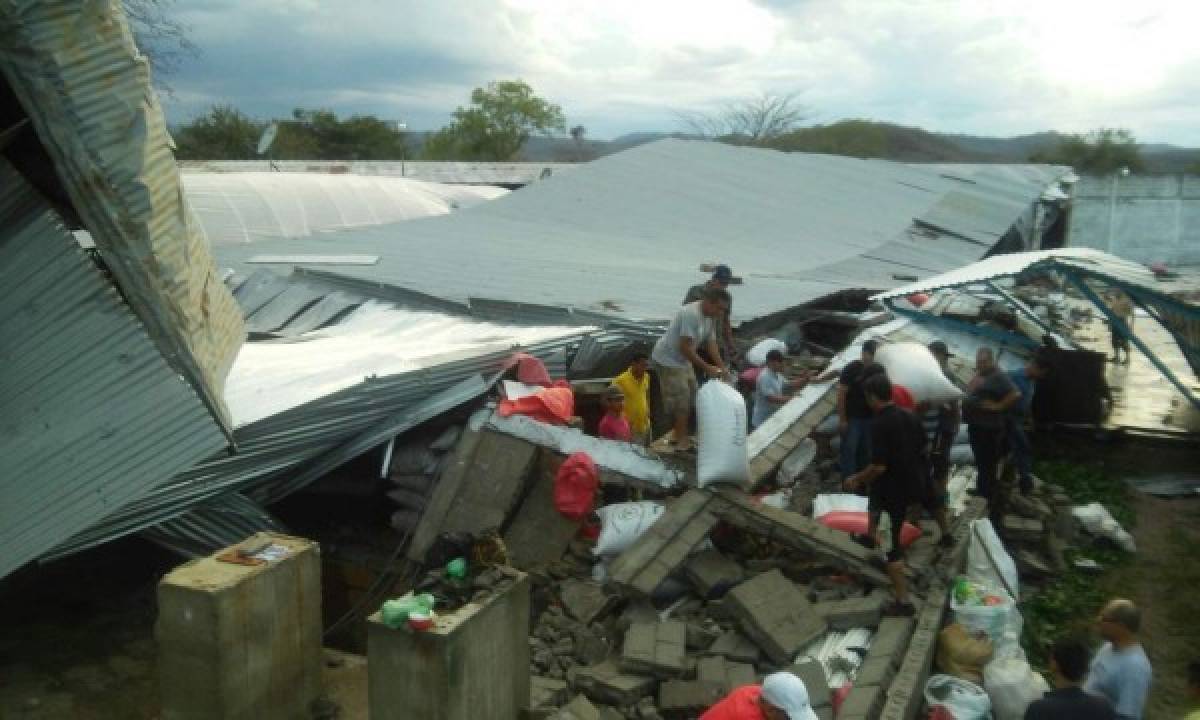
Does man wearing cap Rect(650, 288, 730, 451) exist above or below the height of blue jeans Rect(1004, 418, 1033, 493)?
above

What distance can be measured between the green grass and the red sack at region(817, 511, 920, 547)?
3.27 ft

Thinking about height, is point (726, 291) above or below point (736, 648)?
above

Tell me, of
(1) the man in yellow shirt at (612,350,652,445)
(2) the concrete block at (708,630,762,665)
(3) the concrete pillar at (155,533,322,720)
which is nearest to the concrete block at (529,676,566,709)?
(2) the concrete block at (708,630,762,665)

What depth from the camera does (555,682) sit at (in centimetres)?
550

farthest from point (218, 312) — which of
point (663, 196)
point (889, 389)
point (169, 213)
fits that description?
point (663, 196)

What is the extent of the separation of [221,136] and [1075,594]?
48.3 m

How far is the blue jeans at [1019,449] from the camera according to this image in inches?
336

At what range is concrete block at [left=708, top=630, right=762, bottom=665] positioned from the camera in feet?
18.0

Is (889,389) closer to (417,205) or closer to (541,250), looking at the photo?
(541,250)

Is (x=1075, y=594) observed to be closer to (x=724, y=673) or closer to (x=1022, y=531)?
(x=1022, y=531)

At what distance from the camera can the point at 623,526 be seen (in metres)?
6.49

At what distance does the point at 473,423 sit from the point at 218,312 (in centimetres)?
206

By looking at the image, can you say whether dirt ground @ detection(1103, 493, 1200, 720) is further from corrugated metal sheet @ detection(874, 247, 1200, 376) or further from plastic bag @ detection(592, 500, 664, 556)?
plastic bag @ detection(592, 500, 664, 556)

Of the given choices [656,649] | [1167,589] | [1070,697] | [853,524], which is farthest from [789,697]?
[1167,589]
